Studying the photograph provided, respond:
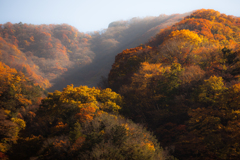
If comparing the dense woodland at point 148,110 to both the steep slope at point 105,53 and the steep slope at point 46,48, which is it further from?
the steep slope at point 46,48

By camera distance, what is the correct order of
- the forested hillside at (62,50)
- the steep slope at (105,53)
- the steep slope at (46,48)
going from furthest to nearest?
the steep slope at (46,48), the forested hillside at (62,50), the steep slope at (105,53)

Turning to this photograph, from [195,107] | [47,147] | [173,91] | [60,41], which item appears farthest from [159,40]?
[60,41]

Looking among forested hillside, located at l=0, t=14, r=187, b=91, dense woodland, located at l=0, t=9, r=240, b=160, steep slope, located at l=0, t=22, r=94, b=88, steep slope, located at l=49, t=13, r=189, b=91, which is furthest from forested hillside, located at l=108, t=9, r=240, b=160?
steep slope, located at l=0, t=22, r=94, b=88

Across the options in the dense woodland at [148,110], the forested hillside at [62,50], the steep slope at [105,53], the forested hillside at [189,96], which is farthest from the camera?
the forested hillside at [62,50]

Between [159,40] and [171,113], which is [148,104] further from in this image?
[159,40]

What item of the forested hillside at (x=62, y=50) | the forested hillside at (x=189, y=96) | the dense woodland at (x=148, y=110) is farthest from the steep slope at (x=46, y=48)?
the forested hillside at (x=189, y=96)

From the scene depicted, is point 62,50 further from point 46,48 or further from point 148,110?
point 148,110

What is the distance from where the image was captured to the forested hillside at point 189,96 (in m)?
18.3

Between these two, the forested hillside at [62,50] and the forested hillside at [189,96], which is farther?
the forested hillside at [62,50]

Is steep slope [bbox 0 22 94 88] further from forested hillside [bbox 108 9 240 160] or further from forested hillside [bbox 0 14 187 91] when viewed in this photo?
forested hillside [bbox 108 9 240 160]

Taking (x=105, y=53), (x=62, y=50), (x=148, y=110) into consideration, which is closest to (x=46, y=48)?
(x=62, y=50)

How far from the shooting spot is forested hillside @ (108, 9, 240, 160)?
1827 centimetres

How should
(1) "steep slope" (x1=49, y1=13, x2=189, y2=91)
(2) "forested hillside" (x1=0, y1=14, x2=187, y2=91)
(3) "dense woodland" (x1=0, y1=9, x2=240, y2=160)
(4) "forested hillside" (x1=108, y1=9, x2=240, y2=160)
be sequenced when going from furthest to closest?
(2) "forested hillside" (x1=0, y1=14, x2=187, y2=91) < (1) "steep slope" (x1=49, y1=13, x2=189, y2=91) < (4) "forested hillside" (x1=108, y1=9, x2=240, y2=160) < (3) "dense woodland" (x1=0, y1=9, x2=240, y2=160)

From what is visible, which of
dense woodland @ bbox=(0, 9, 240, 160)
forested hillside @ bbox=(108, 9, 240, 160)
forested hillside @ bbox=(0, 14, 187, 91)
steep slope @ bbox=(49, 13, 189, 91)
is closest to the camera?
dense woodland @ bbox=(0, 9, 240, 160)
